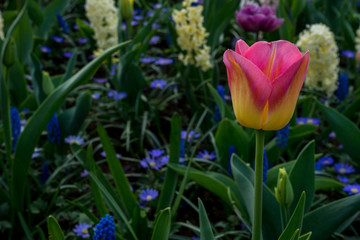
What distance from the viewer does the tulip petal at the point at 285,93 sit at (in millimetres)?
727

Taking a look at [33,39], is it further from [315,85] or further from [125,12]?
[315,85]

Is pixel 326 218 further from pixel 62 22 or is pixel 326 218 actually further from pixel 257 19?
pixel 62 22

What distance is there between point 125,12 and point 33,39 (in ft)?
1.88

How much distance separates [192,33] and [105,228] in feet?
4.19

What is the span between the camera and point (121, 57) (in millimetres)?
2164

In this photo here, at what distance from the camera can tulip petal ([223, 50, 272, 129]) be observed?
28.6 inches

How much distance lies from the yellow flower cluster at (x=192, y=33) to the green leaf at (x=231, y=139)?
588mm

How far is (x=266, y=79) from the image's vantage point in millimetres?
727

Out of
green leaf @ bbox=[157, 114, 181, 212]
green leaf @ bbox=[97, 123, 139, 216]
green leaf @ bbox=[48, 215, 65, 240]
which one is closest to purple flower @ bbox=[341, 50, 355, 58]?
green leaf @ bbox=[157, 114, 181, 212]

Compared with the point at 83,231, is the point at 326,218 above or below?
above

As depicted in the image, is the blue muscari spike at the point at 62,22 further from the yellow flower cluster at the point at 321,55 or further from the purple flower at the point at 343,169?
the purple flower at the point at 343,169

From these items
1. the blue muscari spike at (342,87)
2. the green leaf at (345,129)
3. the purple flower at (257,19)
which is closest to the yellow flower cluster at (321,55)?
the blue muscari spike at (342,87)

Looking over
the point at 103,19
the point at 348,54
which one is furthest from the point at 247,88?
the point at 348,54

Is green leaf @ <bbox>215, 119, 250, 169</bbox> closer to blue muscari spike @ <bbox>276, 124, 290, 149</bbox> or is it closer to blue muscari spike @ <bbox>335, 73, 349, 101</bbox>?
blue muscari spike @ <bbox>276, 124, 290, 149</bbox>
